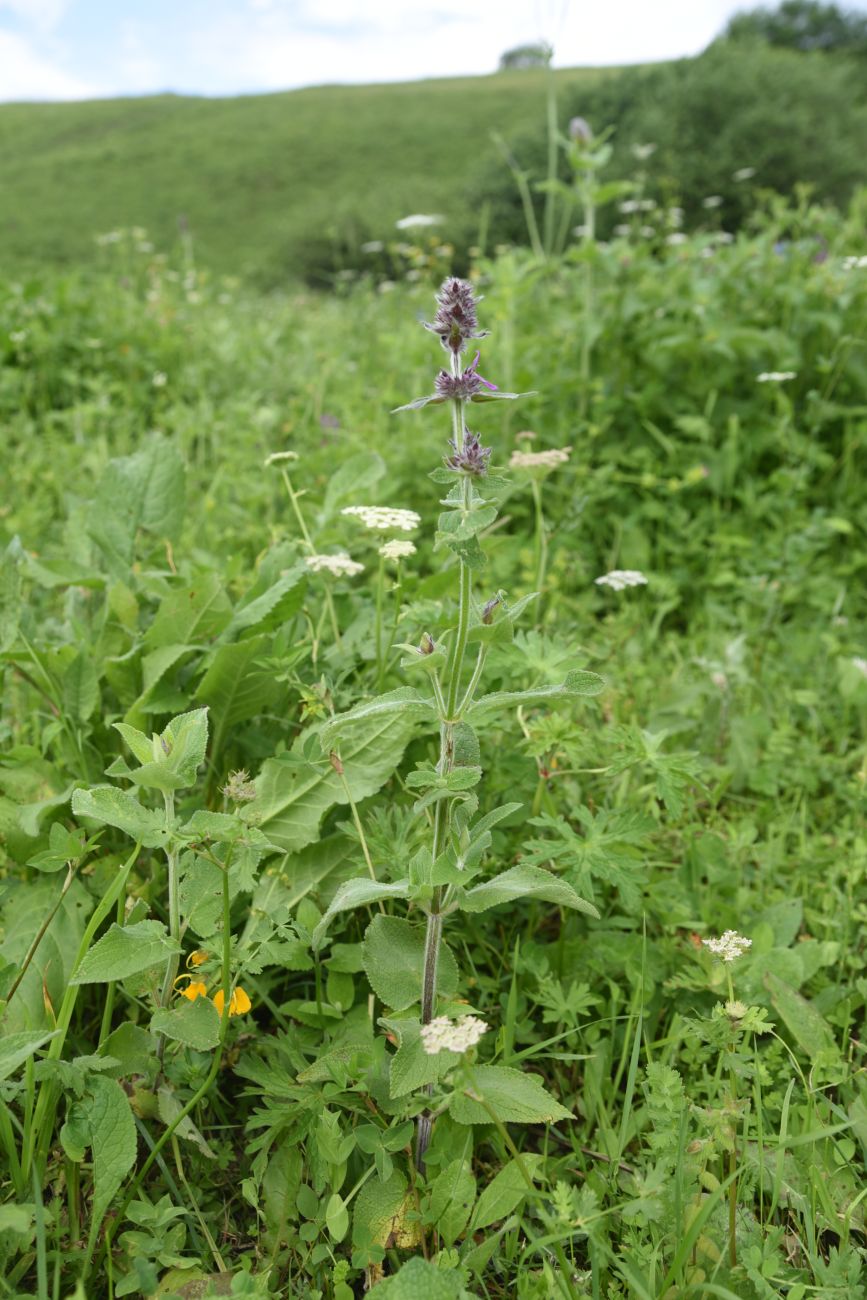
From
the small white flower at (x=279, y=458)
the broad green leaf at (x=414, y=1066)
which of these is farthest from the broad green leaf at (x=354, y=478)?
the broad green leaf at (x=414, y=1066)

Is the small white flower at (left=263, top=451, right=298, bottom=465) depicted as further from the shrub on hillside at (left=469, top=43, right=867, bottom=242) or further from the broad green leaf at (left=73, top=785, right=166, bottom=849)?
the shrub on hillside at (left=469, top=43, right=867, bottom=242)

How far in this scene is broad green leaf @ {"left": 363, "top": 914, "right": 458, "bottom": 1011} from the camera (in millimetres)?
1306

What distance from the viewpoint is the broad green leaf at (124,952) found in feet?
3.85

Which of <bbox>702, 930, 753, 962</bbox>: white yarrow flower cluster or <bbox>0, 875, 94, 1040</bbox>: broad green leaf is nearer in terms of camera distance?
<bbox>702, 930, 753, 962</bbox>: white yarrow flower cluster

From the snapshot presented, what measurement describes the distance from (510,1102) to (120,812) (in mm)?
649

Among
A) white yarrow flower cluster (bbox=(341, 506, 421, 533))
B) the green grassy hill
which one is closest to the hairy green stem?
white yarrow flower cluster (bbox=(341, 506, 421, 533))

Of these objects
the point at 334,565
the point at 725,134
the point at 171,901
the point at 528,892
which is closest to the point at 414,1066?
the point at 528,892

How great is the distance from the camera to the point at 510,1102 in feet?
4.00

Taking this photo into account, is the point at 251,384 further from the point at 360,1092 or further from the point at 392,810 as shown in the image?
the point at 360,1092

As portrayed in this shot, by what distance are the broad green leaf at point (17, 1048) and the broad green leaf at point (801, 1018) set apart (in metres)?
1.11

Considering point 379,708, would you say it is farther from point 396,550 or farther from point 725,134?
point 725,134

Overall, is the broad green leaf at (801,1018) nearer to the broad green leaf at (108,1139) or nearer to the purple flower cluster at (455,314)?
the broad green leaf at (108,1139)

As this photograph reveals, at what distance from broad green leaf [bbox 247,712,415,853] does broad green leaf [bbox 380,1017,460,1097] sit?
1.41ft

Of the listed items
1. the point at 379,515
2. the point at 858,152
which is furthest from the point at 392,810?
the point at 858,152
